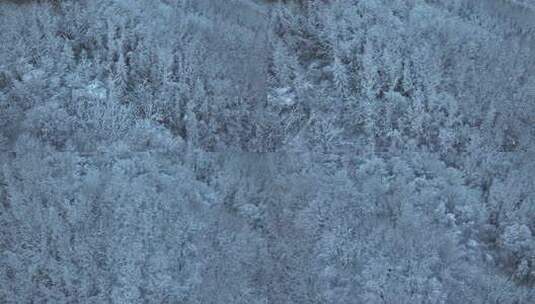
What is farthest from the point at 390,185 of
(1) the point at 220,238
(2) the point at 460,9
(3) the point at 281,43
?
(2) the point at 460,9

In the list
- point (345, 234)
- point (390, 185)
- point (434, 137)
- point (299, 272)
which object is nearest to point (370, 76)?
point (434, 137)

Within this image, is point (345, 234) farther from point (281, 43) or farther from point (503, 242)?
point (281, 43)

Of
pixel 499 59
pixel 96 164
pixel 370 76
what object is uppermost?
pixel 499 59

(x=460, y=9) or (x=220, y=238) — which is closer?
A: (x=220, y=238)

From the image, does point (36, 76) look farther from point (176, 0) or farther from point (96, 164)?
point (176, 0)

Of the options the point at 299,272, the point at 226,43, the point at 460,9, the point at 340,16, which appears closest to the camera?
the point at 299,272

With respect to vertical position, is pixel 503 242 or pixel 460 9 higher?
pixel 460 9

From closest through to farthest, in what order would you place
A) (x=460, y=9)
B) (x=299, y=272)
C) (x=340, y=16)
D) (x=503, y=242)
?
(x=299, y=272), (x=503, y=242), (x=340, y=16), (x=460, y=9)
